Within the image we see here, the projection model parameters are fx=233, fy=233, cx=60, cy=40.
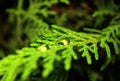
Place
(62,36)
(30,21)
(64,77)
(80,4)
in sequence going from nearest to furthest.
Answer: (62,36), (64,77), (30,21), (80,4)

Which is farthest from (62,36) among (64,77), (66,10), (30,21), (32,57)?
(66,10)

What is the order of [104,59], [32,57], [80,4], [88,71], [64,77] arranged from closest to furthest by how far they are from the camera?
[32,57] → [64,77] → [104,59] → [88,71] → [80,4]

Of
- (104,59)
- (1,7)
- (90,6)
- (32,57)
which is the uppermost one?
(1,7)

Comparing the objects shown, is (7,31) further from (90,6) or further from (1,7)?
(90,6)

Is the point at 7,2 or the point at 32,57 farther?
the point at 7,2

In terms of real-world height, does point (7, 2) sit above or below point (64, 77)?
above

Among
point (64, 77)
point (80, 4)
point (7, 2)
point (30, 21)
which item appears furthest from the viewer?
point (7, 2)

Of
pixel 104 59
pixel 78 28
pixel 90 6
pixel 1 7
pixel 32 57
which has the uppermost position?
pixel 1 7

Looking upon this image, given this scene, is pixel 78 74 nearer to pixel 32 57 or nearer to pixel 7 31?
pixel 32 57

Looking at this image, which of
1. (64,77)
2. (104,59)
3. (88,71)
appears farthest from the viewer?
(88,71)

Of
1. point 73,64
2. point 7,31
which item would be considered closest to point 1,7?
point 7,31
